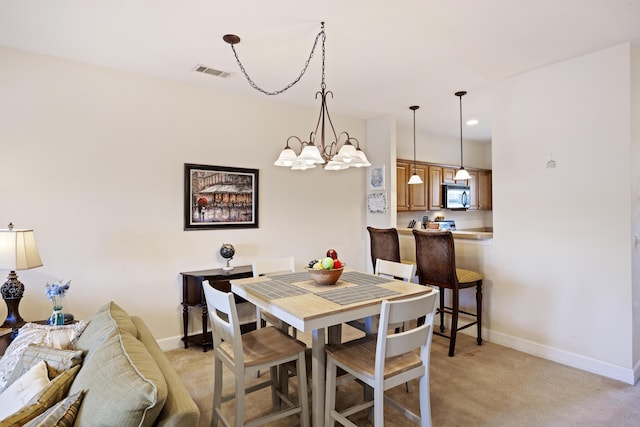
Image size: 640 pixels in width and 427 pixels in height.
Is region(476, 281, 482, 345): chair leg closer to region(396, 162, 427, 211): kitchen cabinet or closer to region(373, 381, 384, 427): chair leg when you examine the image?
region(396, 162, 427, 211): kitchen cabinet

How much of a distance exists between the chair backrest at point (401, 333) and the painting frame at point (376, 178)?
2.89 meters

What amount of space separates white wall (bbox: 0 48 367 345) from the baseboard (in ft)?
8.12

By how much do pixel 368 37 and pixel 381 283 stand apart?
71.7 inches

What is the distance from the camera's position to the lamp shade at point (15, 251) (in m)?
2.21

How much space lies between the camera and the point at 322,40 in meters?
2.65

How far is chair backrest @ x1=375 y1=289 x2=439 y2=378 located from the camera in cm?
172

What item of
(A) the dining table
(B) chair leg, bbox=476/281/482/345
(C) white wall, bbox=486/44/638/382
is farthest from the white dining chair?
(C) white wall, bbox=486/44/638/382

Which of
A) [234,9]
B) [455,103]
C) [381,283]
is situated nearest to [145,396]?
[381,283]

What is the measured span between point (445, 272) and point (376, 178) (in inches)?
73.2

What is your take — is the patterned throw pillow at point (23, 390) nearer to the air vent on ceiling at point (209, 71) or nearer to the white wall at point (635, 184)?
the air vent on ceiling at point (209, 71)

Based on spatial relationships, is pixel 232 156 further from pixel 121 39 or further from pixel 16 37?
pixel 16 37

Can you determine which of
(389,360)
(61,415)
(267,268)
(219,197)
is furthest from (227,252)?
(61,415)

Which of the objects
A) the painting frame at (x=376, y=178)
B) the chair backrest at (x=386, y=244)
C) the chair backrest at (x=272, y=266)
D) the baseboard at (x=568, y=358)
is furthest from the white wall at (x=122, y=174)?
the baseboard at (x=568, y=358)

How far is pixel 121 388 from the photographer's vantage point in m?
1.11
